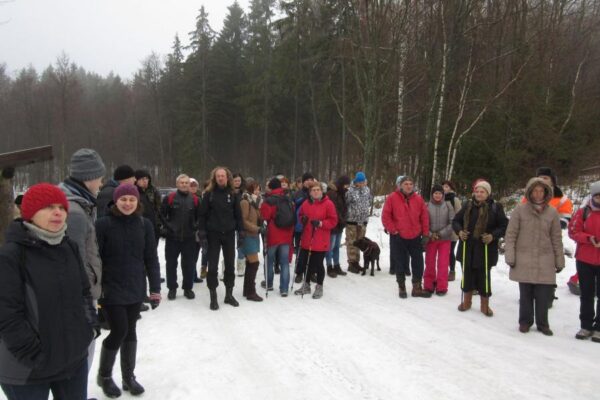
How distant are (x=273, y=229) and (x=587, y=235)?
15.0 feet

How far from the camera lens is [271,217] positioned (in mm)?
7496

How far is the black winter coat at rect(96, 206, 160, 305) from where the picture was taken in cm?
381

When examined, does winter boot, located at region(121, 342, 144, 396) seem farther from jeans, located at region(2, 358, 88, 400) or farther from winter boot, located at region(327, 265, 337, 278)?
winter boot, located at region(327, 265, 337, 278)

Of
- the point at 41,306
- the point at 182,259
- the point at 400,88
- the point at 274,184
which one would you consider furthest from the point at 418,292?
the point at 400,88

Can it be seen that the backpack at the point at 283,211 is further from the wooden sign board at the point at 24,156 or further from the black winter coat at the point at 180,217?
the wooden sign board at the point at 24,156

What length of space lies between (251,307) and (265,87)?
95.7 ft

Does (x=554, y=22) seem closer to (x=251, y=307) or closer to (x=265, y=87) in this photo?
(x=251, y=307)

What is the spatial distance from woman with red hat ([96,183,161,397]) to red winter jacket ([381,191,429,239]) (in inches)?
178

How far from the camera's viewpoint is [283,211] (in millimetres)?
7484

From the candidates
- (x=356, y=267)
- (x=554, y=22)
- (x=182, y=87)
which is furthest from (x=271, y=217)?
(x=182, y=87)

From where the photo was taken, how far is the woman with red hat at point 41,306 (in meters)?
2.38

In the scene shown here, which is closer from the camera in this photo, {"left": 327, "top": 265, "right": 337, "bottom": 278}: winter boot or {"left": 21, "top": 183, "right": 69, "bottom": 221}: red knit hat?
{"left": 21, "top": 183, "right": 69, "bottom": 221}: red knit hat

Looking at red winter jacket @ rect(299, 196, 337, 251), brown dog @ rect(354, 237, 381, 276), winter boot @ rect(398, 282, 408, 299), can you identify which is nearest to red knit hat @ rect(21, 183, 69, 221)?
red winter jacket @ rect(299, 196, 337, 251)

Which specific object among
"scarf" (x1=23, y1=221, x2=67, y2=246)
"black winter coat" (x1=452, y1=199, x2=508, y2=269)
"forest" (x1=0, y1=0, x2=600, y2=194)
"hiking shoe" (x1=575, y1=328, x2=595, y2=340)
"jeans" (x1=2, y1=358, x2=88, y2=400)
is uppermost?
"forest" (x1=0, y1=0, x2=600, y2=194)
